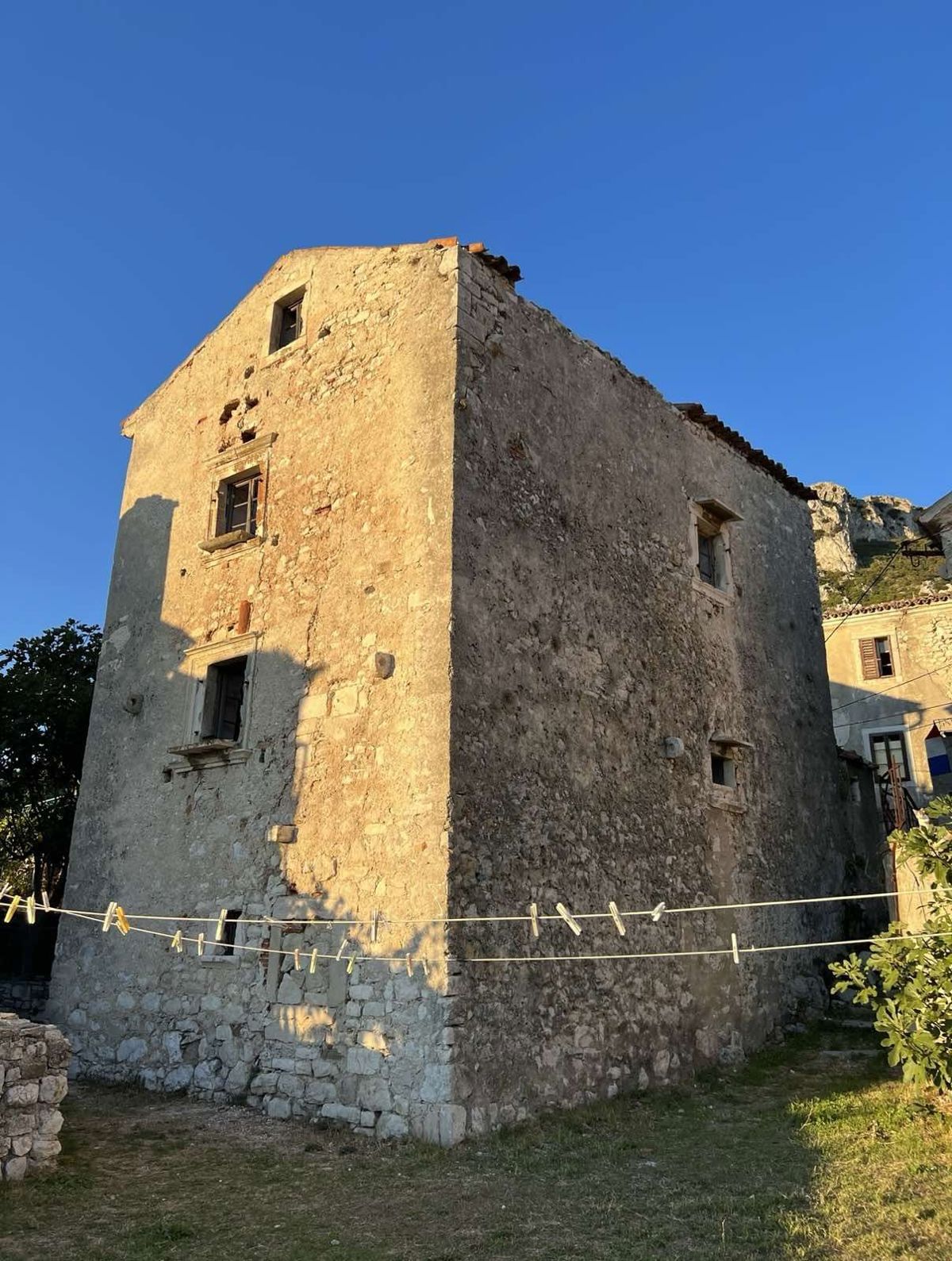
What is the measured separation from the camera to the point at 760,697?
14.4 metres

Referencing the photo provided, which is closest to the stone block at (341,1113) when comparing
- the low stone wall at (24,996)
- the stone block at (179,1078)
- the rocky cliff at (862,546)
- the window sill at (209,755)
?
the stone block at (179,1078)

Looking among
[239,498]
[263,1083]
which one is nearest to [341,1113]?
[263,1083]

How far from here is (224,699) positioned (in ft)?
39.1

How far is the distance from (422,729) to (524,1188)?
390cm

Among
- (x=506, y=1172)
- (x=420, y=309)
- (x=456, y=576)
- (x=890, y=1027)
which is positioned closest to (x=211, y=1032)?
Answer: (x=506, y=1172)

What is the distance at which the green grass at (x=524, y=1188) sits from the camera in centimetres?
582

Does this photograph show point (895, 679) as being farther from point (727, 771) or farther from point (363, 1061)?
point (363, 1061)

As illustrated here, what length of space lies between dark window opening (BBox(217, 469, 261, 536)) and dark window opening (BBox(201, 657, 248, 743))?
5.89ft

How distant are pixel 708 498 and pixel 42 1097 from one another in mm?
10925

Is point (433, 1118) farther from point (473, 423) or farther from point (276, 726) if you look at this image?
point (473, 423)

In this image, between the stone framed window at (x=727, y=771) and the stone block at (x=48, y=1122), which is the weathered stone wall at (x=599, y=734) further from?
the stone block at (x=48, y=1122)

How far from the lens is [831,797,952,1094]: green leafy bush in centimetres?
800

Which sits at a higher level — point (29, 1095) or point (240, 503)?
point (240, 503)

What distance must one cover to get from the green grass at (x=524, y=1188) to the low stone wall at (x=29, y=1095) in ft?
0.75
